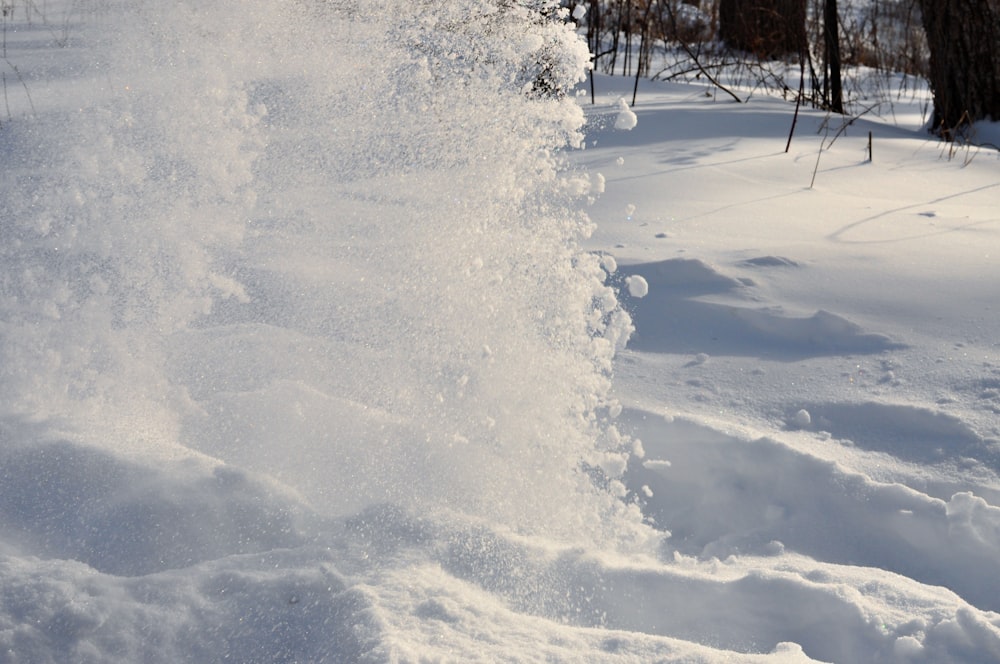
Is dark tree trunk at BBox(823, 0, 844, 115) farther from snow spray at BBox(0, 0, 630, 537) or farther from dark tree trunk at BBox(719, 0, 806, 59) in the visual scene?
snow spray at BBox(0, 0, 630, 537)

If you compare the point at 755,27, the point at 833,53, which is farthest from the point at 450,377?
the point at 755,27

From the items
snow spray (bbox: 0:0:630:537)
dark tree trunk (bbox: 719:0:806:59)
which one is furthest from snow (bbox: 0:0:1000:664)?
dark tree trunk (bbox: 719:0:806:59)

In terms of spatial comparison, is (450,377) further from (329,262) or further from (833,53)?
(833,53)

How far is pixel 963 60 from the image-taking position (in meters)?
3.89

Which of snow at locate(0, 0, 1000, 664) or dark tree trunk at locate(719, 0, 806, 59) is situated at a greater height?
dark tree trunk at locate(719, 0, 806, 59)

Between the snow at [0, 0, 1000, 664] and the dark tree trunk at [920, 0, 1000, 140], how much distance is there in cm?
109

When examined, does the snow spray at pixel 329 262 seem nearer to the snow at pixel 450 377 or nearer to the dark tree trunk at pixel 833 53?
the snow at pixel 450 377

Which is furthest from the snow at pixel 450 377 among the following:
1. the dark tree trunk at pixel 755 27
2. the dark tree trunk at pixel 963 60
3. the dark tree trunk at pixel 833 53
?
the dark tree trunk at pixel 755 27

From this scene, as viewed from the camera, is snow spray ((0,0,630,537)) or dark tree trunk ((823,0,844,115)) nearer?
snow spray ((0,0,630,537))

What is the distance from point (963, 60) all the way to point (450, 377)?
3.20m

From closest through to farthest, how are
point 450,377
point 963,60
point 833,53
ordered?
point 450,377
point 963,60
point 833,53

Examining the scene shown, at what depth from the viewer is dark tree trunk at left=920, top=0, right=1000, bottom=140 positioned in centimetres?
377

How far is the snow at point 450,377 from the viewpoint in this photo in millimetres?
1169

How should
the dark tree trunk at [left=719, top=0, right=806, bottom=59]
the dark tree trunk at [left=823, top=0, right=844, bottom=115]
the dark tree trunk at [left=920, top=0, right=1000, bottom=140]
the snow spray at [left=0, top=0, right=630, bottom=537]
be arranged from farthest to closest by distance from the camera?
the dark tree trunk at [left=719, top=0, right=806, bottom=59], the dark tree trunk at [left=823, top=0, right=844, bottom=115], the dark tree trunk at [left=920, top=0, right=1000, bottom=140], the snow spray at [left=0, top=0, right=630, bottom=537]
